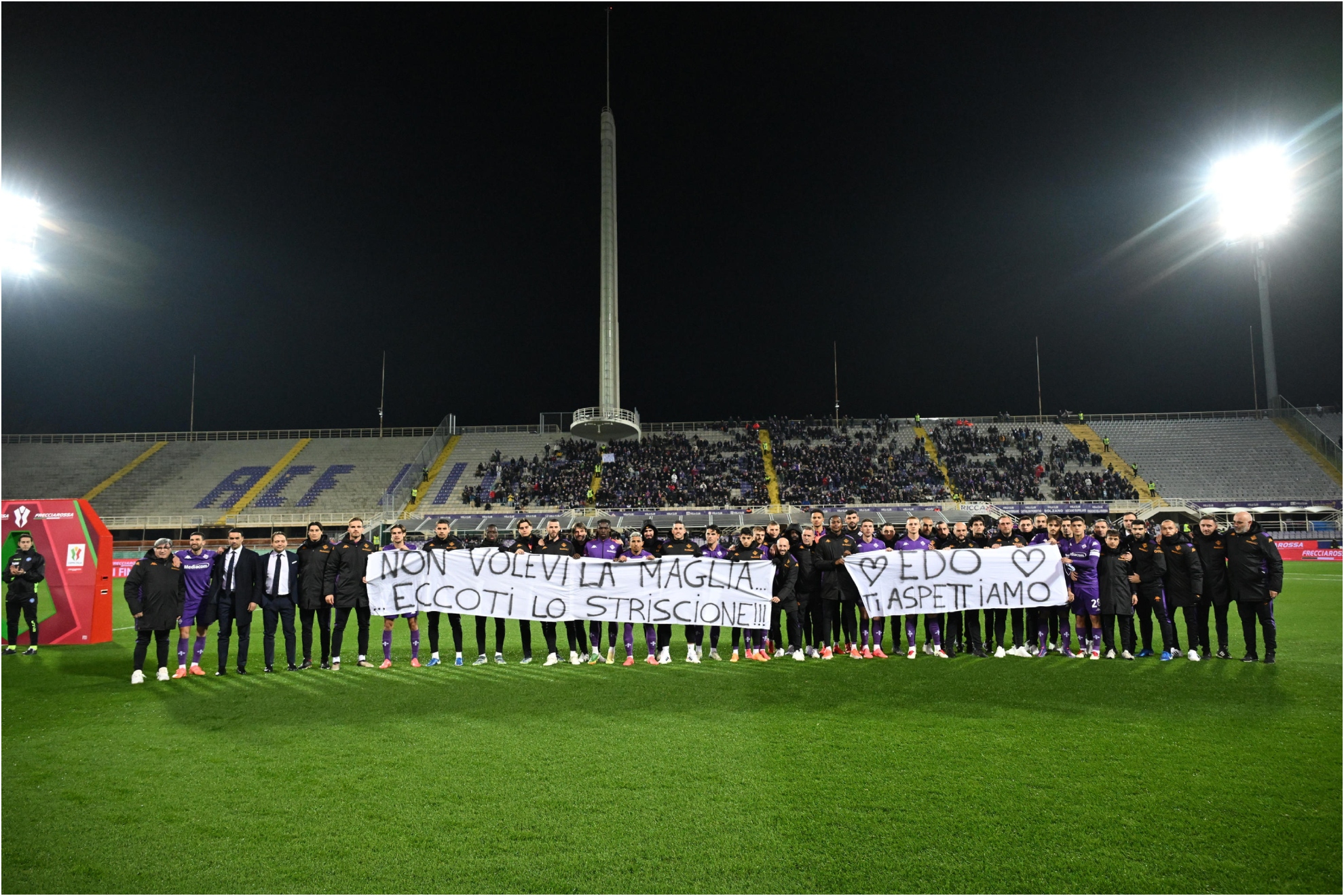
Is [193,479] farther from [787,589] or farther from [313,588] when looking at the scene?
[787,589]

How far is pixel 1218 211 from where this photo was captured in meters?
35.4

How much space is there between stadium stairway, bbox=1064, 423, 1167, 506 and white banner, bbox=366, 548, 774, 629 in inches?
1331

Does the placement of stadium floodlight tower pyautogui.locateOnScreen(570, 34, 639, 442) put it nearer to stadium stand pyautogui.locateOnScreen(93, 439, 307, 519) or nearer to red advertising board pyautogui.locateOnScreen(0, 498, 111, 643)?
stadium stand pyautogui.locateOnScreen(93, 439, 307, 519)

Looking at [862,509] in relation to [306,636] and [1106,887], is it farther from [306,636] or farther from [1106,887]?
[1106,887]

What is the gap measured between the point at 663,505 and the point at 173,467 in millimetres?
30749

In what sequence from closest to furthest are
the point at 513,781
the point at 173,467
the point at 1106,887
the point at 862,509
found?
the point at 1106,887, the point at 513,781, the point at 862,509, the point at 173,467

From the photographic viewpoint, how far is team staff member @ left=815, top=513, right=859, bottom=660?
897 centimetres

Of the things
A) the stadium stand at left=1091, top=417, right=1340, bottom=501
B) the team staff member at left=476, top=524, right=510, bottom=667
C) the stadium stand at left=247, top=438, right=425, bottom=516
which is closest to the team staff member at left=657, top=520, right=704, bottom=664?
the team staff member at left=476, top=524, right=510, bottom=667

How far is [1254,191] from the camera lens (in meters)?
34.3

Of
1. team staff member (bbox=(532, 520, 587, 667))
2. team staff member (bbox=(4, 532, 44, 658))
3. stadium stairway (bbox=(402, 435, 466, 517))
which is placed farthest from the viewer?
stadium stairway (bbox=(402, 435, 466, 517))

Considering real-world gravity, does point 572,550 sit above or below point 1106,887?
above

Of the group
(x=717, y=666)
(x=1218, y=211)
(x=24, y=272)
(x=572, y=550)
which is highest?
(x=1218, y=211)

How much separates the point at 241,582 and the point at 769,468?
1320 inches

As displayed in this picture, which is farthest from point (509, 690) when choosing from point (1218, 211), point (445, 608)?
point (1218, 211)
